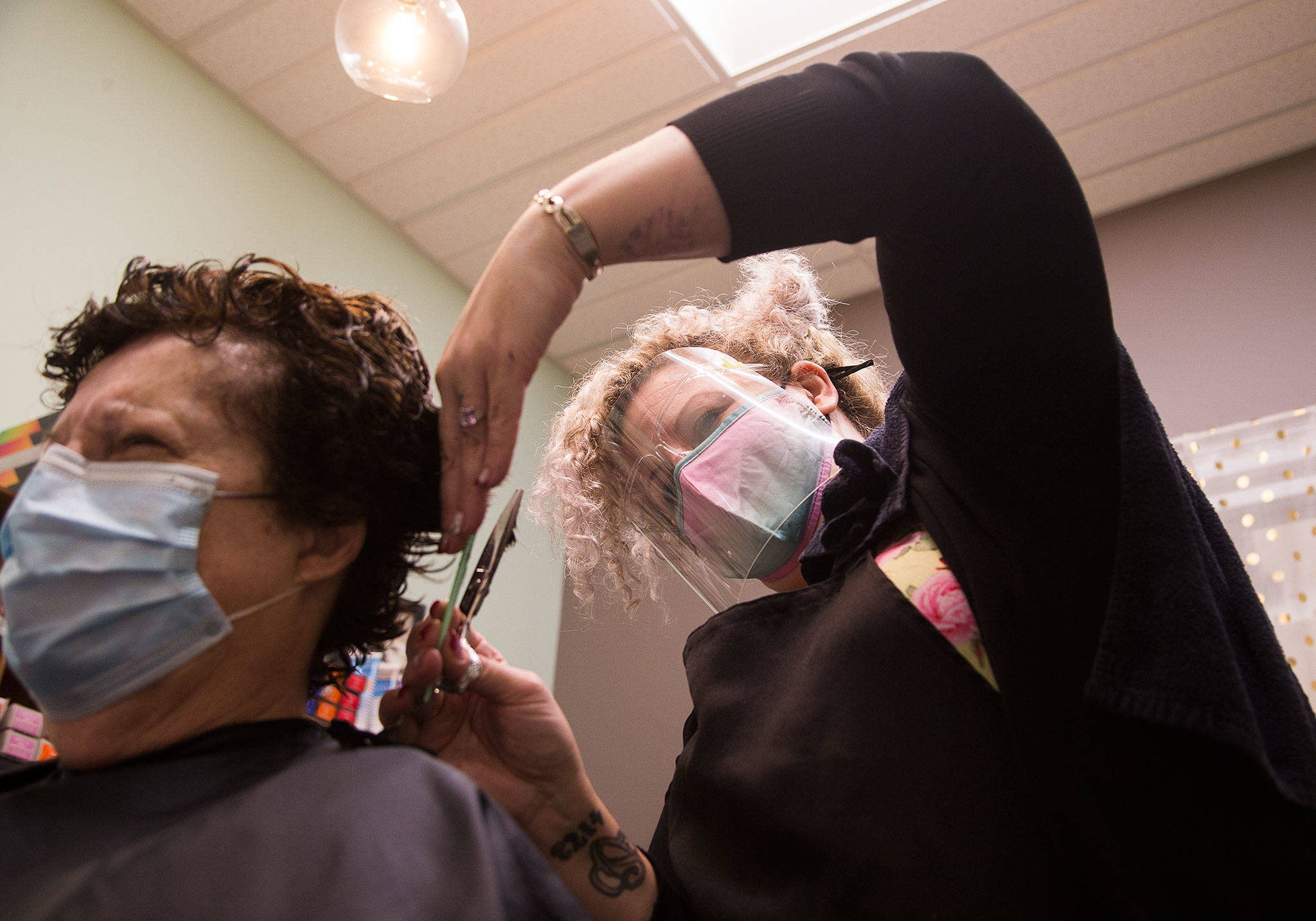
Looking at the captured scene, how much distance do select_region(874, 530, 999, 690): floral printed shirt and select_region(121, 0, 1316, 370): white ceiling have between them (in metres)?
2.13

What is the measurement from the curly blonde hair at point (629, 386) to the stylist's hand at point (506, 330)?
75 cm

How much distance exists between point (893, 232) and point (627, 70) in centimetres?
213

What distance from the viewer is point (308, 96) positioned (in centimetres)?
281

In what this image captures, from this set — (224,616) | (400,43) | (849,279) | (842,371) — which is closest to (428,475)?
(224,616)

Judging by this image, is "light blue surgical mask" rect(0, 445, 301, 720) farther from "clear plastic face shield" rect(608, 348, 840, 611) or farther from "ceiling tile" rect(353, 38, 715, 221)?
"ceiling tile" rect(353, 38, 715, 221)

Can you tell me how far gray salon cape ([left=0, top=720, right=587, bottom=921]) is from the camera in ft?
2.25

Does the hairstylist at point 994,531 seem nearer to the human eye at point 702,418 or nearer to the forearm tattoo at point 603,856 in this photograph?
the forearm tattoo at point 603,856

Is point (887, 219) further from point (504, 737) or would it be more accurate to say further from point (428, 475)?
point (504, 737)

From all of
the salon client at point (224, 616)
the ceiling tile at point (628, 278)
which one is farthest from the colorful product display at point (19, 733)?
the ceiling tile at point (628, 278)

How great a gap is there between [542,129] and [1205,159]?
234 cm

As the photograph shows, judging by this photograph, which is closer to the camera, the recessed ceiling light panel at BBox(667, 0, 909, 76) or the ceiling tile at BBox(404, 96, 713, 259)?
the recessed ceiling light panel at BBox(667, 0, 909, 76)

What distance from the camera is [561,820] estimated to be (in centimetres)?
105

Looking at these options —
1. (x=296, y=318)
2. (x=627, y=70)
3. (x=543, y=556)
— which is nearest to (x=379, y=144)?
(x=627, y=70)

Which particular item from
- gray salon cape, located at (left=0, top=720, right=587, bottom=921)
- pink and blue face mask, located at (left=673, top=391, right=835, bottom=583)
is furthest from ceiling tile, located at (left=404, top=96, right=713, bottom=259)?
gray salon cape, located at (left=0, top=720, right=587, bottom=921)
